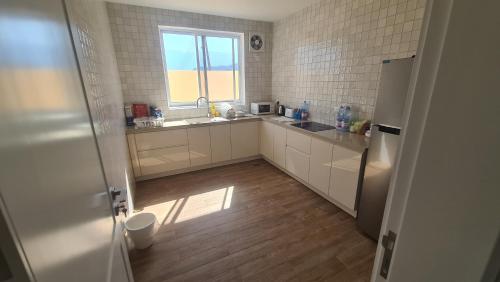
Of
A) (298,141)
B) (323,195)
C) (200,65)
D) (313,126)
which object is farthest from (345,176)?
(200,65)

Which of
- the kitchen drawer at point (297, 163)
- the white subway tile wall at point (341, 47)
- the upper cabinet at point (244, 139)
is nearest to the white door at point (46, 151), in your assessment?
the kitchen drawer at point (297, 163)

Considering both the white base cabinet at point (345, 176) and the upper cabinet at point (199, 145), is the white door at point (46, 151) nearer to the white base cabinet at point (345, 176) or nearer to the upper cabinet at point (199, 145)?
the white base cabinet at point (345, 176)

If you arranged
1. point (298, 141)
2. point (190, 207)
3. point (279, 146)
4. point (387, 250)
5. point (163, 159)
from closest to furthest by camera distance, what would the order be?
point (387, 250)
point (190, 207)
point (298, 141)
point (163, 159)
point (279, 146)

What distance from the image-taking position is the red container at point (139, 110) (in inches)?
117

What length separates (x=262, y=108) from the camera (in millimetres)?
3730

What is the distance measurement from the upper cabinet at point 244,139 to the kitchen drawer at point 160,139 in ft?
2.66

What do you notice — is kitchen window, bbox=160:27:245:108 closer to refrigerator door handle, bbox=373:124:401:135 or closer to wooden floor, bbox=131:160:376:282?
wooden floor, bbox=131:160:376:282

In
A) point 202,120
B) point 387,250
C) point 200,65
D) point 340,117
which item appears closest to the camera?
point 387,250

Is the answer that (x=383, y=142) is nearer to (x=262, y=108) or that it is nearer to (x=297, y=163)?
(x=297, y=163)

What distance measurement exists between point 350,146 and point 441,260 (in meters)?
1.68

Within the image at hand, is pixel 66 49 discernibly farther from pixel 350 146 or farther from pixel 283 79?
pixel 283 79

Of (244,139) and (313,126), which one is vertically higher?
(313,126)

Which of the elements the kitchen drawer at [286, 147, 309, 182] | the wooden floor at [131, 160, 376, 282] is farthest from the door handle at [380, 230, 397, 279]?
the kitchen drawer at [286, 147, 309, 182]

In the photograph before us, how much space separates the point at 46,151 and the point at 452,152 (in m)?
0.82
